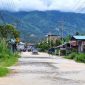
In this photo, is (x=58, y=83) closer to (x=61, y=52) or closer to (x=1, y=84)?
(x=1, y=84)

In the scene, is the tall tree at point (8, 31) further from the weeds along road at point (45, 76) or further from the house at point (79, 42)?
the weeds along road at point (45, 76)

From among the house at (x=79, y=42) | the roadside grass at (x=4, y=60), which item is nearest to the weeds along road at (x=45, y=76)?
the roadside grass at (x=4, y=60)

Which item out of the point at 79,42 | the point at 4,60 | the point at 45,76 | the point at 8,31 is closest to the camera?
the point at 45,76

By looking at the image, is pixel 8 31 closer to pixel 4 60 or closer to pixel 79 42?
pixel 79 42

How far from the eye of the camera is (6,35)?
106 metres

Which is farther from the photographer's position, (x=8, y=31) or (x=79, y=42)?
(x=8, y=31)

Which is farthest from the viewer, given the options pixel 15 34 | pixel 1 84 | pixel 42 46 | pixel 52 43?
pixel 42 46

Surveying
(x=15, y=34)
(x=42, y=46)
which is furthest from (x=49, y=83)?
(x=42, y=46)

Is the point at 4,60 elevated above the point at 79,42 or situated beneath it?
situated beneath

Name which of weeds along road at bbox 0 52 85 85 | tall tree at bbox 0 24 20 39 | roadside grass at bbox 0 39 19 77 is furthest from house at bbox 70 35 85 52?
weeds along road at bbox 0 52 85 85

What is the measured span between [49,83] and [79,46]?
6661cm

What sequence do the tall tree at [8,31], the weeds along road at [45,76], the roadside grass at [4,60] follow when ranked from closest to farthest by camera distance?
1. the weeds along road at [45,76]
2. the roadside grass at [4,60]
3. the tall tree at [8,31]

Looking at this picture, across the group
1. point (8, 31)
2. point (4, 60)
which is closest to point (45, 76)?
point (4, 60)

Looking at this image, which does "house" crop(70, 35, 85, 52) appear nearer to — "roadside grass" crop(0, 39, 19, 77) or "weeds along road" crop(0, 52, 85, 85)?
"roadside grass" crop(0, 39, 19, 77)
